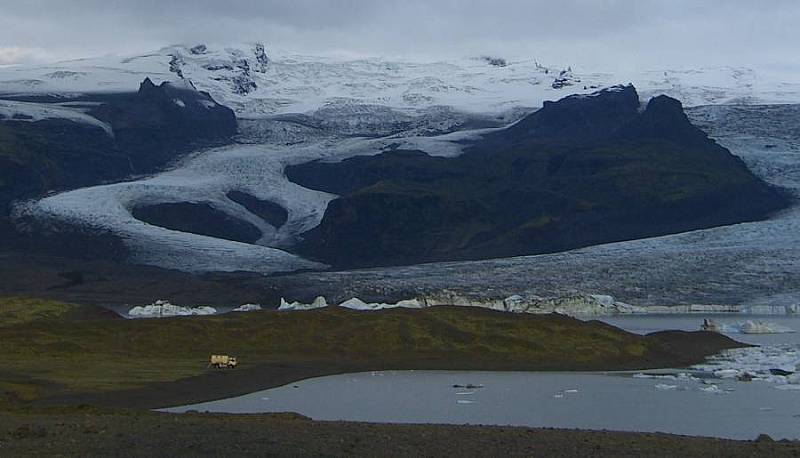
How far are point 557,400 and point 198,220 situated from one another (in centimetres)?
9868

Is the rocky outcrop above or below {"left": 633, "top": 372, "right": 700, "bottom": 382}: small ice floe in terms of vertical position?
below

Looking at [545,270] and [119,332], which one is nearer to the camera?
[119,332]

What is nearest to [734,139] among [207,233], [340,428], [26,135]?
[207,233]

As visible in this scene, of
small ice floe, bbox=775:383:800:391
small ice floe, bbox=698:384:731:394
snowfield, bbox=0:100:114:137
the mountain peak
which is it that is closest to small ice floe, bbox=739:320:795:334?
small ice floe, bbox=775:383:800:391

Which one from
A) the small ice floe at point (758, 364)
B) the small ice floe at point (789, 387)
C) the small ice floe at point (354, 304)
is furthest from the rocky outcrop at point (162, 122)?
the small ice floe at point (789, 387)

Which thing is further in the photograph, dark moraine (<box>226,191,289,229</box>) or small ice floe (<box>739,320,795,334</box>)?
dark moraine (<box>226,191,289,229</box>)

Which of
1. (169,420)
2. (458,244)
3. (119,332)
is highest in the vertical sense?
(169,420)

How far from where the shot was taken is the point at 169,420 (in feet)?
77.5

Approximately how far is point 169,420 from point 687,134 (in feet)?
429

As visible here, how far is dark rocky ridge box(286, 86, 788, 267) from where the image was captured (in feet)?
397

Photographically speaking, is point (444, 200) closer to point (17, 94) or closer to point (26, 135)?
point (26, 135)

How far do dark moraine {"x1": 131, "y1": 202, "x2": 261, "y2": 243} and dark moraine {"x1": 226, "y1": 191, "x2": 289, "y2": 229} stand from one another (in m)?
3.47

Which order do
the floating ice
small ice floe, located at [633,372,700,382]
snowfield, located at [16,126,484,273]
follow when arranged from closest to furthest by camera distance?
the floating ice, small ice floe, located at [633,372,700,382], snowfield, located at [16,126,484,273]

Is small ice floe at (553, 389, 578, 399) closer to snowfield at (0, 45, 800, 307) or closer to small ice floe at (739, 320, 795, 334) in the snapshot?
small ice floe at (739, 320, 795, 334)
